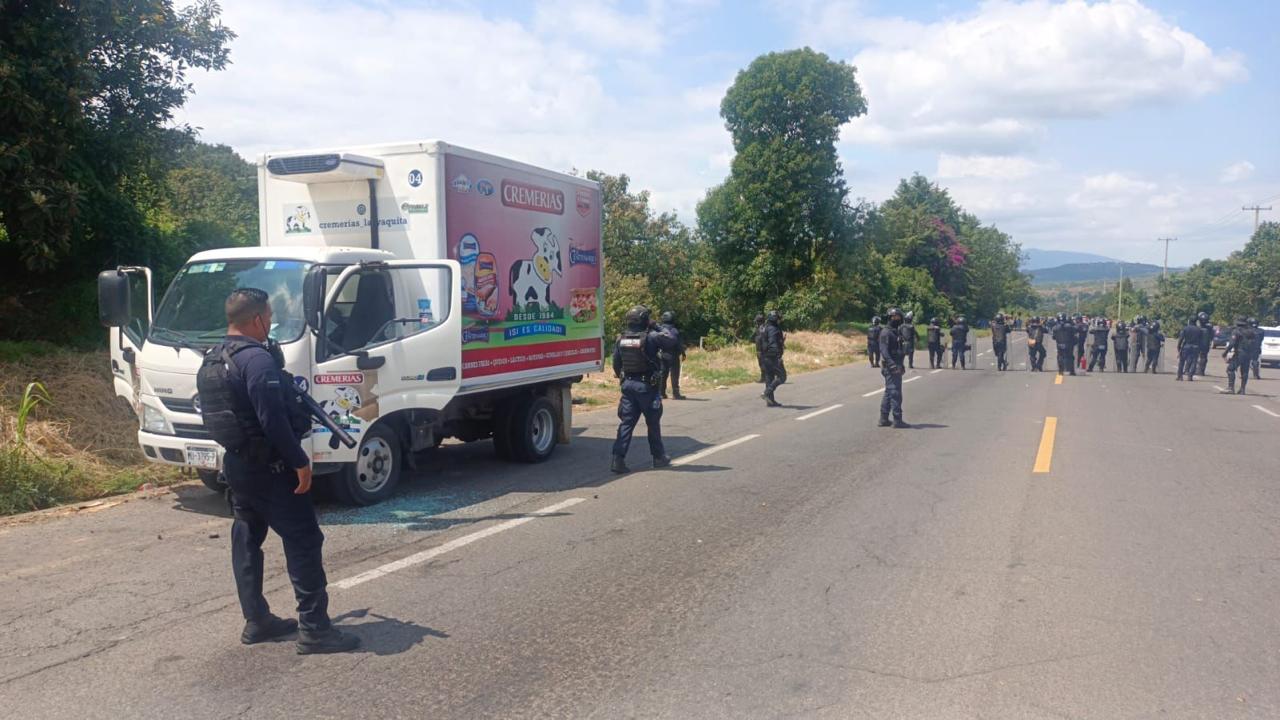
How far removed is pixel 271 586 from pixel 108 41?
936 centimetres

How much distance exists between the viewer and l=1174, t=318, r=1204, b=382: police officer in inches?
947

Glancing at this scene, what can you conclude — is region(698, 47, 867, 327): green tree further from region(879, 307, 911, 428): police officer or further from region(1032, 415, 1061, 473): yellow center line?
region(879, 307, 911, 428): police officer

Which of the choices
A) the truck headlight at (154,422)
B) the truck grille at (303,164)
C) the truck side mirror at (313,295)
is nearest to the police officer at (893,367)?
the truck grille at (303,164)

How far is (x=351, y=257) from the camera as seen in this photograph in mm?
7602

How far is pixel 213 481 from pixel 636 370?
165 inches

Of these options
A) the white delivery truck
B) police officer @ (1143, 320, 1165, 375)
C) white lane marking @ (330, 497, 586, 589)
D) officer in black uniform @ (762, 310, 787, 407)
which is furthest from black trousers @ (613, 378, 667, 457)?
police officer @ (1143, 320, 1165, 375)

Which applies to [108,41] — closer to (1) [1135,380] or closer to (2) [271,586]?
(2) [271,586]

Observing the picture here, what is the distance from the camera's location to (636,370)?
9.71m

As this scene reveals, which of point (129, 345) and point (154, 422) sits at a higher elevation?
point (129, 345)

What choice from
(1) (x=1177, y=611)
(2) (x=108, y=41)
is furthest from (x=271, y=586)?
(2) (x=108, y=41)

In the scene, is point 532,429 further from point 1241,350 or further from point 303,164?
point 1241,350

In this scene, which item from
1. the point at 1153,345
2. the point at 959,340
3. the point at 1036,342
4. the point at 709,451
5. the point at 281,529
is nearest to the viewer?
the point at 281,529

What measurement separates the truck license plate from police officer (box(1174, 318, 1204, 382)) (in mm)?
24155

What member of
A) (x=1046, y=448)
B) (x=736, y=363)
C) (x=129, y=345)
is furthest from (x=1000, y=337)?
(x=129, y=345)
